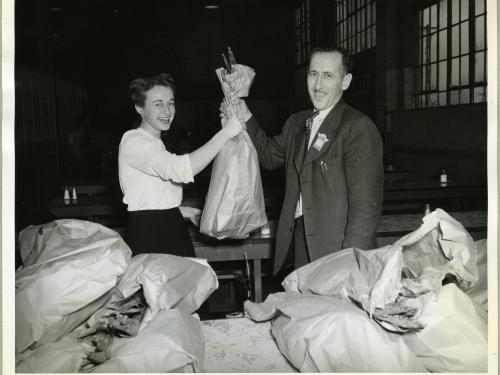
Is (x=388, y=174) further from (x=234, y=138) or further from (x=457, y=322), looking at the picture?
(x=457, y=322)

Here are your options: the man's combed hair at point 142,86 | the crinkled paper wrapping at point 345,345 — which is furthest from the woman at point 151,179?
the crinkled paper wrapping at point 345,345

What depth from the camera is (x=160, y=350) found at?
1.34m

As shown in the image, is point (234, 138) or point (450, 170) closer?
point (234, 138)

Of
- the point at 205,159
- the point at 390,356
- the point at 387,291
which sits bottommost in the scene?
the point at 390,356

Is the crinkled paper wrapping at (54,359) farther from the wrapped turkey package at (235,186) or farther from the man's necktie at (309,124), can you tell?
the man's necktie at (309,124)

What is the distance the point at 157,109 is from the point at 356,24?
28.6 ft

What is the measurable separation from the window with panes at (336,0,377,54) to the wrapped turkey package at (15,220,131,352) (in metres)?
8.72

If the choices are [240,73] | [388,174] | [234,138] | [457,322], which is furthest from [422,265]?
[388,174]

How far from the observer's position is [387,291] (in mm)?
1401

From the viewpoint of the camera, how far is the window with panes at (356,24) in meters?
9.59

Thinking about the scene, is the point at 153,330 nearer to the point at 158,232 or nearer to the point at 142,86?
the point at 158,232

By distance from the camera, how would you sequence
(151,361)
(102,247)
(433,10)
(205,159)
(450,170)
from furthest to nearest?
1. (433,10)
2. (450,170)
3. (205,159)
4. (102,247)
5. (151,361)

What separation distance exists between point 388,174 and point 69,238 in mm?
5022

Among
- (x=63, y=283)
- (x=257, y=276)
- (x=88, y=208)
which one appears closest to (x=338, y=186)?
(x=257, y=276)
